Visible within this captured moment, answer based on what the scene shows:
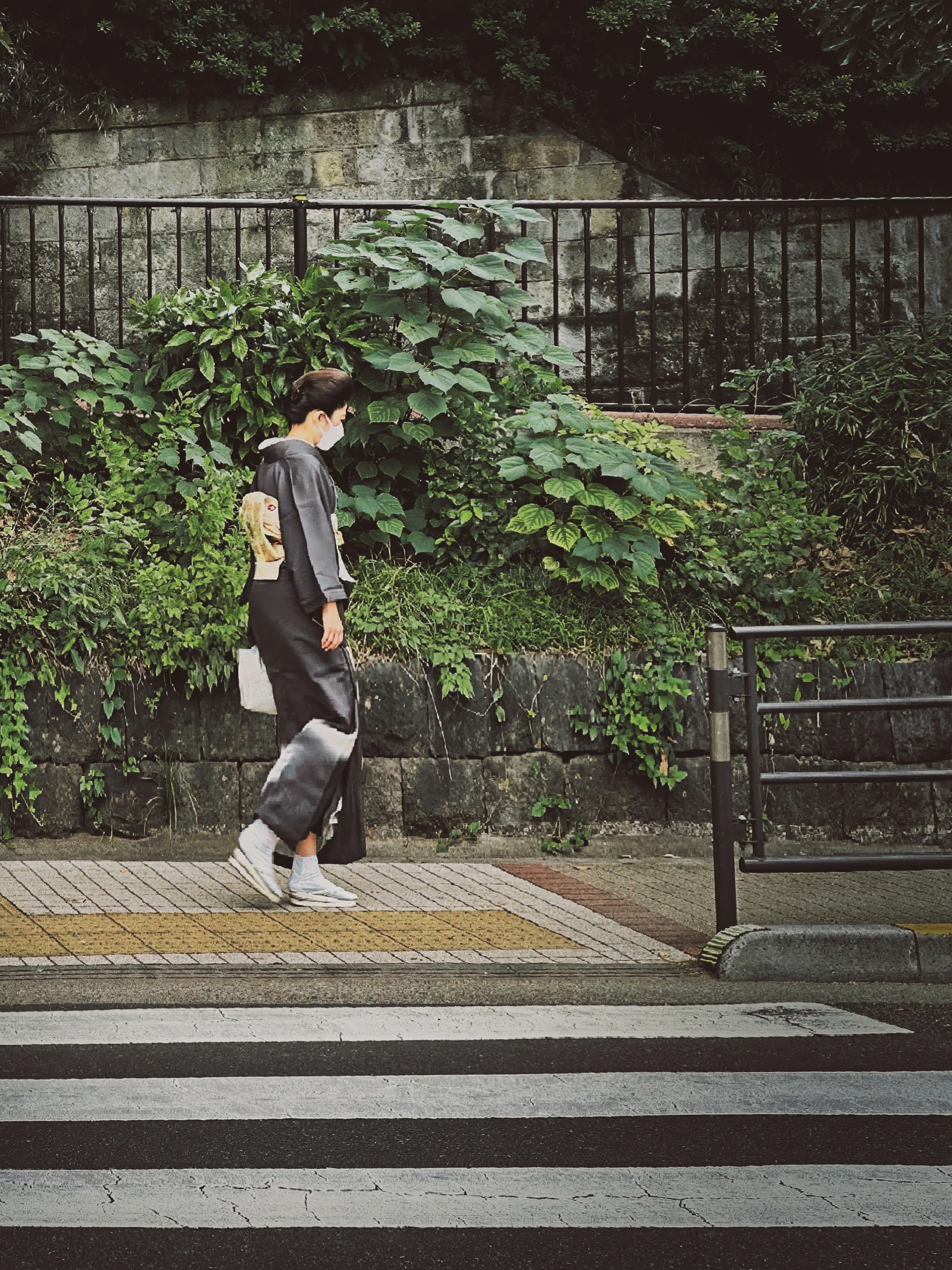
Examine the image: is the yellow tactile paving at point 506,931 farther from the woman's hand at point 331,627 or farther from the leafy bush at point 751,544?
the leafy bush at point 751,544

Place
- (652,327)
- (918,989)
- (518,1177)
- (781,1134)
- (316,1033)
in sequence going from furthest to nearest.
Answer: (652,327) → (918,989) → (316,1033) → (781,1134) → (518,1177)

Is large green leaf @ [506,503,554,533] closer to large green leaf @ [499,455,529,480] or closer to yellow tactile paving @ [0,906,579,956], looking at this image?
large green leaf @ [499,455,529,480]

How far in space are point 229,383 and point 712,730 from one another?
4.20m

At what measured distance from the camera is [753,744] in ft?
20.4

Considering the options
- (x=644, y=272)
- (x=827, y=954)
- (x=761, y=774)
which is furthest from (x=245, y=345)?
(x=827, y=954)

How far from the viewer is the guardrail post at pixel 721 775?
5945 mm

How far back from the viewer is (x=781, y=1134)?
3.90m

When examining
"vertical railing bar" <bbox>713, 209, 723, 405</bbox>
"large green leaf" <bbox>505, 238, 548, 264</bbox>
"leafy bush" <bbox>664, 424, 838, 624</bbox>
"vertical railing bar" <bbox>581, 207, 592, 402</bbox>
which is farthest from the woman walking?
"vertical railing bar" <bbox>713, 209, 723, 405</bbox>

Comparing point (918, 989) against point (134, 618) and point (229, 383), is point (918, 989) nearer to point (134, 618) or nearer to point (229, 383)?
point (134, 618)

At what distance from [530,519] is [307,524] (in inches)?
89.5

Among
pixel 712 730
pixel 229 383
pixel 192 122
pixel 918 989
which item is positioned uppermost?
pixel 192 122

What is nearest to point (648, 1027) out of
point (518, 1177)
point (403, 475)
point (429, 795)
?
point (518, 1177)

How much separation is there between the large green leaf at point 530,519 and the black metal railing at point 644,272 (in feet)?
8.98

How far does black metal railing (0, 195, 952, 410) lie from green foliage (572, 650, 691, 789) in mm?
3265
